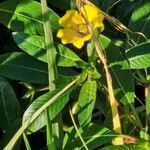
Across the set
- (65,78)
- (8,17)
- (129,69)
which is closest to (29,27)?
(8,17)

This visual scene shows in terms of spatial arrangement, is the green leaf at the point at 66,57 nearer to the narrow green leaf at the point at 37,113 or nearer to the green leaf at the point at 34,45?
the green leaf at the point at 34,45

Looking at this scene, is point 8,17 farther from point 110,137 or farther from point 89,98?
point 110,137

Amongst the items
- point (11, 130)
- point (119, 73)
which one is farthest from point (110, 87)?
point (11, 130)

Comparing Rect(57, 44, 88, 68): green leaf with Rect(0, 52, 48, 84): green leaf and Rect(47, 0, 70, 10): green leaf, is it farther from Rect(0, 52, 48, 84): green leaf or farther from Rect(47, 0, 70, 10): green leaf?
Rect(47, 0, 70, 10): green leaf

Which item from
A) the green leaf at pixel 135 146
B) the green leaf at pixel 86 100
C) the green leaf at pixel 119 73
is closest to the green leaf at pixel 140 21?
the green leaf at pixel 119 73

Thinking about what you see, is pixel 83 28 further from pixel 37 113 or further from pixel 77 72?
pixel 37 113

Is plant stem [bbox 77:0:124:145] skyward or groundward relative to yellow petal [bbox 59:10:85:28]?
groundward

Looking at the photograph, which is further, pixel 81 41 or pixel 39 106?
pixel 81 41

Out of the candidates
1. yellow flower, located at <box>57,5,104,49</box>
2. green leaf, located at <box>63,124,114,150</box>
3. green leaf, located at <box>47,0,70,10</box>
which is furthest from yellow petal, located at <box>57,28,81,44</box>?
green leaf, located at <box>63,124,114,150</box>
